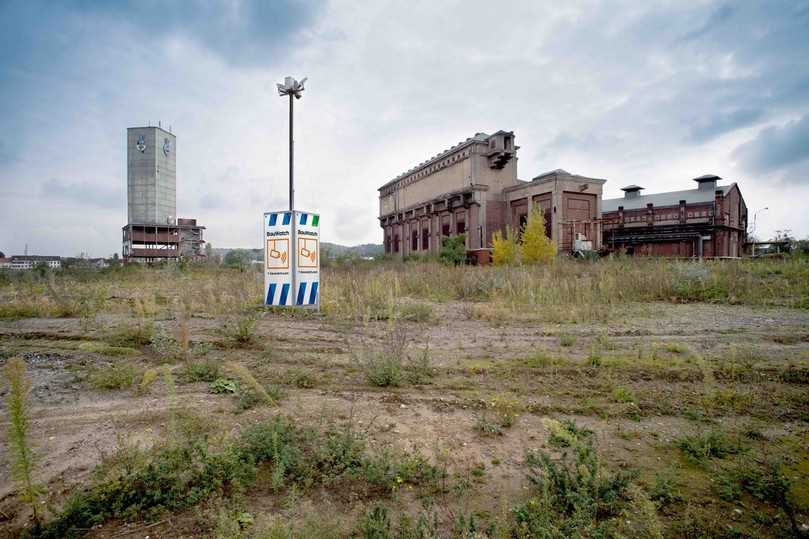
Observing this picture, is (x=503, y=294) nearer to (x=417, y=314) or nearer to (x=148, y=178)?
(x=417, y=314)

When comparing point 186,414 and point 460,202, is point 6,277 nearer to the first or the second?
point 186,414

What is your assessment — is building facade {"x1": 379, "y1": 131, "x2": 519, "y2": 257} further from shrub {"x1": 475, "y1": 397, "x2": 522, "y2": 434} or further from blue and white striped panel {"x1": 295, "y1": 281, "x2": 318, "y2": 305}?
shrub {"x1": 475, "y1": 397, "x2": 522, "y2": 434}

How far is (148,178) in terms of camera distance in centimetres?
7812

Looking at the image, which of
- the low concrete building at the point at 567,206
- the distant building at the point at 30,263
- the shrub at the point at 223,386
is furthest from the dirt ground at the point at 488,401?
the low concrete building at the point at 567,206

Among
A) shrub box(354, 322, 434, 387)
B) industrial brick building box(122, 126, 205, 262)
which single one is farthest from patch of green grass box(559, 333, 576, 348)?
industrial brick building box(122, 126, 205, 262)

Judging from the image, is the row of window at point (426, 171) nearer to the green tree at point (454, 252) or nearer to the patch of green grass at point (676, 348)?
the green tree at point (454, 252)

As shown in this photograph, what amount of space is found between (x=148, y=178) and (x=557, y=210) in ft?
261

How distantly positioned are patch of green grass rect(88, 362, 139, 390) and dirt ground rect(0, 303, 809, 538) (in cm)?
10

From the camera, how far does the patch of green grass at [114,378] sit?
427 cm

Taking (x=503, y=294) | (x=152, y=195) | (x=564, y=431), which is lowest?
(x=564, y=431)

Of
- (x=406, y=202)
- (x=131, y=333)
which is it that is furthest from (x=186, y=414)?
(x=406, y=202)

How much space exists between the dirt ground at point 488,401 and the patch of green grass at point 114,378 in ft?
0.34

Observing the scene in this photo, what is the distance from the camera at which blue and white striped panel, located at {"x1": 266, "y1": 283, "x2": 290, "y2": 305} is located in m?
9.98

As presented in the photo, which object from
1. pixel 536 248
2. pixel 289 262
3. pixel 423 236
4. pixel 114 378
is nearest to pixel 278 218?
pixel 289 262
